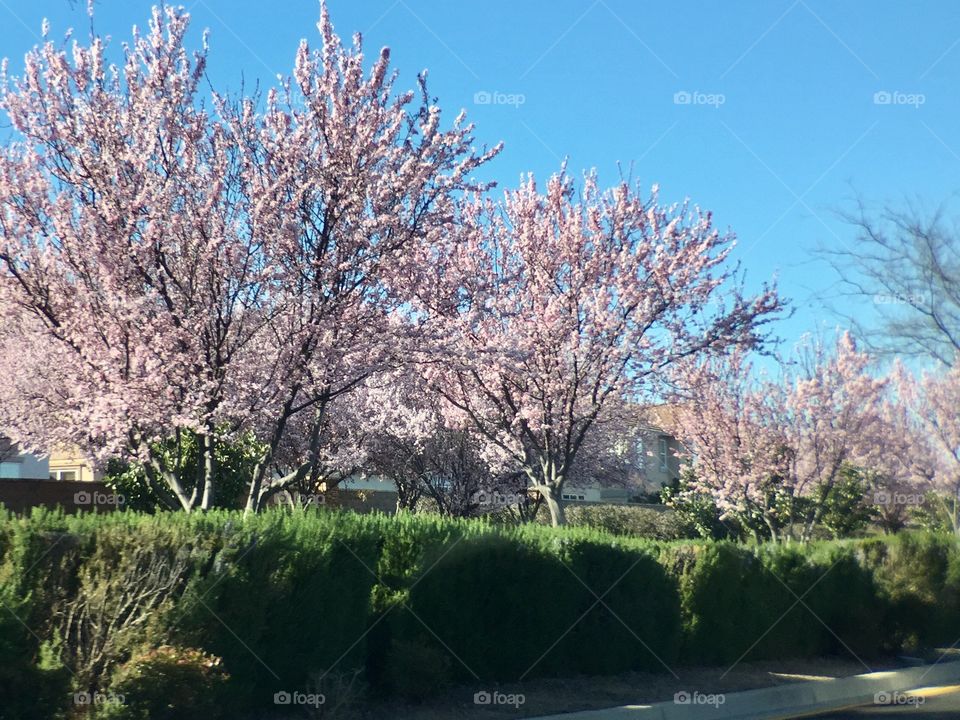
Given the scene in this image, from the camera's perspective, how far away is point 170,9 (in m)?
9.66

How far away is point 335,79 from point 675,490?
3207 centimetres

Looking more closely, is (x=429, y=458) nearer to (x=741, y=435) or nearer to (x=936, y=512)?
(x=741, y=435)

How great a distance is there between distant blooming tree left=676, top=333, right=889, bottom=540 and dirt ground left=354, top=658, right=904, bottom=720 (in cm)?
904

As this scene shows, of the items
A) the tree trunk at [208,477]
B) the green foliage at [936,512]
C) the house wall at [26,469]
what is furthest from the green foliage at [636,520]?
the house wall at [26,469]

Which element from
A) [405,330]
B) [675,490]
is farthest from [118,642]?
[675,490]

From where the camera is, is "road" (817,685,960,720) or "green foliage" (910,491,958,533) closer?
"road" (817,685,960,720)

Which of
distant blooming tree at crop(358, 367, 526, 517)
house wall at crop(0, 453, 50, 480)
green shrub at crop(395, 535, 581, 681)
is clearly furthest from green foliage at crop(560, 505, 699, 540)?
house wall at crop(0, 453, 50, 480)

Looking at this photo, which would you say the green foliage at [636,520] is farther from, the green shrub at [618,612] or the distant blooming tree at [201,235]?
the distant blooming tree at [201,235]

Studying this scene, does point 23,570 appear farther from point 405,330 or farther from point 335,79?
point 335,79

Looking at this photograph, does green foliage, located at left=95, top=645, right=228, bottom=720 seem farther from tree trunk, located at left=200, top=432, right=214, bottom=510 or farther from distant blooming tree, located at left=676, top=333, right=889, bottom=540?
distant blooming tree, located at left=676, top=333, right=889, bottom=540

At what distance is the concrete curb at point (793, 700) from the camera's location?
9156 mm

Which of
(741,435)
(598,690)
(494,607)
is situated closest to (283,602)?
(494,607)

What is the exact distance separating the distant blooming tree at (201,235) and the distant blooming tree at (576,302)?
4078mm

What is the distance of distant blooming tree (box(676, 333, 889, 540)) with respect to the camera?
70.6 feet
